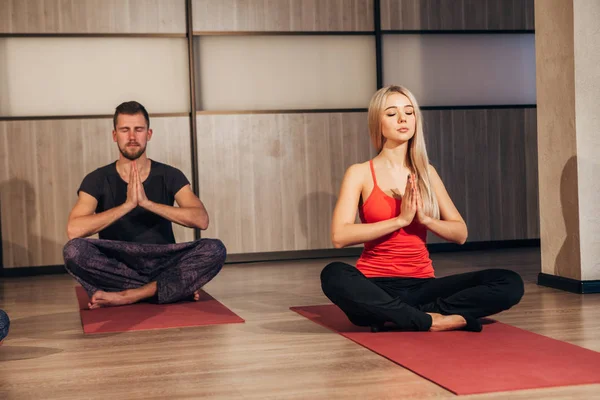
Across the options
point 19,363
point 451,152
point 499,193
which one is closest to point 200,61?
point 451,152

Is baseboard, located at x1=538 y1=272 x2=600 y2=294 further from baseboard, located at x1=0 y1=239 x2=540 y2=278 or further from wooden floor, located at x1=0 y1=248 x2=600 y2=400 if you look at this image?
baseboard, located at x1=0 y1=239 x2=540 y2=278

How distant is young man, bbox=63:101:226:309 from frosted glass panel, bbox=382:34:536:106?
252 cm

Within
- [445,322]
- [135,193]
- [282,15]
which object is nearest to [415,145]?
[445,322]

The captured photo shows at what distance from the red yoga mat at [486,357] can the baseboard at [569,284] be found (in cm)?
104

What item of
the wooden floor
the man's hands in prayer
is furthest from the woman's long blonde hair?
the man's hands in prayer

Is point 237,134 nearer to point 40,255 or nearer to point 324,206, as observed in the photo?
point 324,206

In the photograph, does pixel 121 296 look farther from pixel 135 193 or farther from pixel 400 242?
pixel 400 242

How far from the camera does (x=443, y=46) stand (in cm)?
626

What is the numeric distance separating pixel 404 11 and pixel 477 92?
80cm

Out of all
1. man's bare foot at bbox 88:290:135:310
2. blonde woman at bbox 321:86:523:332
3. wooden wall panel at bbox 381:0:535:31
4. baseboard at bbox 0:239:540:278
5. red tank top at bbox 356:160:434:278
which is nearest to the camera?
blonde woman at bbox 321:86:523:332

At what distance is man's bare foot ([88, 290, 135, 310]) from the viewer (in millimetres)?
3963

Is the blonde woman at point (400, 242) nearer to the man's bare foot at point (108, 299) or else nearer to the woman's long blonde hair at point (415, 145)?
the woman's long blonde hair at point (415, 145)

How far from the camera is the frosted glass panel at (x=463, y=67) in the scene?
20.3 ft

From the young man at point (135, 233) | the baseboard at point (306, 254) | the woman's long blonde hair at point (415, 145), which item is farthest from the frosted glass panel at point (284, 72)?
the woman's long blonde hair at point (415, 145)
